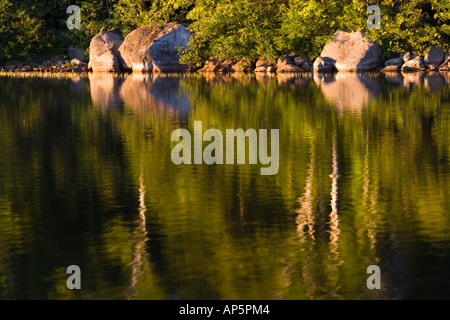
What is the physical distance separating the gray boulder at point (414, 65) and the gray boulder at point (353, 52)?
1.61 metres

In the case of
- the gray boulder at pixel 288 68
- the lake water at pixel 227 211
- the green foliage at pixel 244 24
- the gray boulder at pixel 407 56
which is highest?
the green foliage at pixel 244 24

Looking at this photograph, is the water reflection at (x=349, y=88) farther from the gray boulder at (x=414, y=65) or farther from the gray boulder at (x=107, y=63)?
the gray boulder at (x=107, y=63)

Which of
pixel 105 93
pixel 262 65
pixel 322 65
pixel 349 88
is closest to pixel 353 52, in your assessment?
pixel 322 65

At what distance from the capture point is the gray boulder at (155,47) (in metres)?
57.6

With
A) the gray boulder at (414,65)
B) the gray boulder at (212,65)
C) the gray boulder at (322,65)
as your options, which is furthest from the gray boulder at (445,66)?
the gray boulder at (212,65)

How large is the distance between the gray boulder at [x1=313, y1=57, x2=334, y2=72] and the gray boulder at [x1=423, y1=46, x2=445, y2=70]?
5.78m

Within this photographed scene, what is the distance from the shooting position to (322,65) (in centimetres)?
5247

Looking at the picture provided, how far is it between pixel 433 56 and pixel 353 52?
15.9 feet

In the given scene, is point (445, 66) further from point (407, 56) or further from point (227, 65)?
point (227, 65)

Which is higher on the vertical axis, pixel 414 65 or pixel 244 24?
pixel 244 24

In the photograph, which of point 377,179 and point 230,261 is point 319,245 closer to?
point 230,261

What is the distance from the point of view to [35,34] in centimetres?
6419

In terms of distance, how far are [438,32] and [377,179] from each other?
3978 cm
